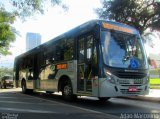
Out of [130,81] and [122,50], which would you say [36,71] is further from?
[130,81]

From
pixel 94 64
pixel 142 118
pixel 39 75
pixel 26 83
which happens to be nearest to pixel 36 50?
pixel 39 75

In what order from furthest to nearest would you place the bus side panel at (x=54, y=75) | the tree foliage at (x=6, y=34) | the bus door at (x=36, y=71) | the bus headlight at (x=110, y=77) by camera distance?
the tree foliage at (x=6, y=34) → the bus door at (x=36, y=71) → the bus side panel at (x=54, y=75) → the bus headlight at (x=110, y=77)

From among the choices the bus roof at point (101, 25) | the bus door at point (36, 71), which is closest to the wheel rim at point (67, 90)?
the bus roof at point (101, 25)

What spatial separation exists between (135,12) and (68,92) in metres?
14.8

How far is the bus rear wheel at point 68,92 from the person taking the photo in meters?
16.6

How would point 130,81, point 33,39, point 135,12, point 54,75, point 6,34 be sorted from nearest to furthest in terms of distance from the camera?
point 130,81
point 54,75
point 135,12
point 6,34
point 33,39

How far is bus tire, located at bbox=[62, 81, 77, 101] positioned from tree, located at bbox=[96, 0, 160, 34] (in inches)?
544

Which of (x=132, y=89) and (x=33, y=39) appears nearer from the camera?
(x=132, y=89)

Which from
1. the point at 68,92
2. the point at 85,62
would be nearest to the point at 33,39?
the point at 68,92

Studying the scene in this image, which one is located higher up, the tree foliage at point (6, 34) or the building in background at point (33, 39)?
the building in background at point (33, 39)

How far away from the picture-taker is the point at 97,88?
14078 mm

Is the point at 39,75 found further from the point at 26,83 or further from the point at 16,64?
the point at 16,64

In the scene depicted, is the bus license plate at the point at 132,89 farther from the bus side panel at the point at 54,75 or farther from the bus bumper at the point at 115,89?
the bus side panel at the point at 54,75

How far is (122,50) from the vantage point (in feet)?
48.3
